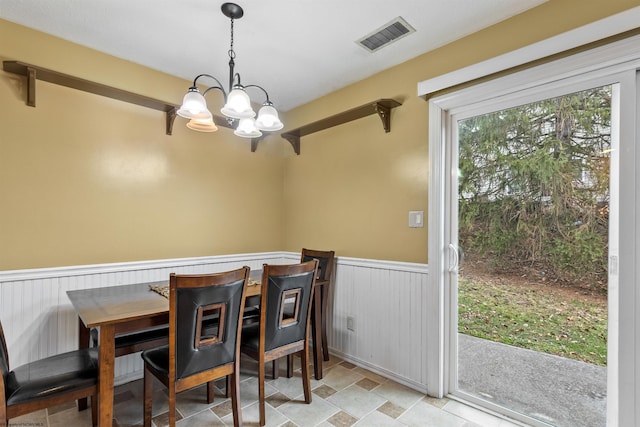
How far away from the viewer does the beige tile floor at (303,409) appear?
6.43ft

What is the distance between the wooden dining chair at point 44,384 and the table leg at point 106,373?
0.08 metres

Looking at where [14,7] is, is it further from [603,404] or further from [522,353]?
[603,404]

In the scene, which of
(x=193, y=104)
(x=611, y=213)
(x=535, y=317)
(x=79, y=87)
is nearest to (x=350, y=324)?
(x=535, y=317)

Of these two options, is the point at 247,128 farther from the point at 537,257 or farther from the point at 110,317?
the point at 537,257

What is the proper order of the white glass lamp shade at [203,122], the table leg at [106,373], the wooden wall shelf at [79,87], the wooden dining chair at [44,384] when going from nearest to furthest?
the wooden dining chair at [44,384] → the table leg at [106,373] → the white glass lamp shade at [203,122] → the wooden wall shelf at [79,87]

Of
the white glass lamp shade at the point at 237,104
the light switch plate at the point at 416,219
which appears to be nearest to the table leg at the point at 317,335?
the light switch plate at the point at 416,219

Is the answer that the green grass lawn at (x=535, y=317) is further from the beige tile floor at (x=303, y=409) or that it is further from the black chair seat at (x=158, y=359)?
the black chair seat at (x=158, y=359)

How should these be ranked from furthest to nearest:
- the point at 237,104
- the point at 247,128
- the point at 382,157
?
the point at 382,157
the point at 247,128
the point at 237,104

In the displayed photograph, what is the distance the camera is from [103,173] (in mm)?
2418

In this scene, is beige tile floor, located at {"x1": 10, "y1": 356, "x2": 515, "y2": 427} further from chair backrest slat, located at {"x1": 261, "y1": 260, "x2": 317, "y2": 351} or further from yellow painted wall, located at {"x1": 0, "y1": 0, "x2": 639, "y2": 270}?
yellow painted wall, located at {"x1": 0, "y1": 0, "x2": 639, "y2": 270}

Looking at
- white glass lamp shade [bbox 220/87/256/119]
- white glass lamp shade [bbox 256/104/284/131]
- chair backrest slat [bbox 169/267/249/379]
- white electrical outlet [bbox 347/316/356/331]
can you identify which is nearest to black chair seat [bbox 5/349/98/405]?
chair backrest slat [bbox 169/267/249/379]

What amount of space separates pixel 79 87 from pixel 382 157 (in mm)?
2358

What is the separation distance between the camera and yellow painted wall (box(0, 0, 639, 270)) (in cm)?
208

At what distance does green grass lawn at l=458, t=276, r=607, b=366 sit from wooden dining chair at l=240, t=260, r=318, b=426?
3.69 ft
